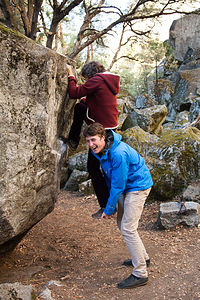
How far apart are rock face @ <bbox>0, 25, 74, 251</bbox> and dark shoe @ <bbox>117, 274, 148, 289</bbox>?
60.6 inches

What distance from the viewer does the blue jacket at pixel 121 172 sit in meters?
3.44

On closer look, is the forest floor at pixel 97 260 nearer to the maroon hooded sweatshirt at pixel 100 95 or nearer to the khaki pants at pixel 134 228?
the khaki pants at pixel 134 228

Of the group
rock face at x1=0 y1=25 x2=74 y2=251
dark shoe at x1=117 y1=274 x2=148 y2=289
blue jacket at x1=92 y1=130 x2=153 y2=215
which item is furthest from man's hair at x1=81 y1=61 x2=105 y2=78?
dark shoe at x1=117 y1=274 x2=148 y2=289

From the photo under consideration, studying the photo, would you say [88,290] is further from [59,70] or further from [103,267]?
[59,70]

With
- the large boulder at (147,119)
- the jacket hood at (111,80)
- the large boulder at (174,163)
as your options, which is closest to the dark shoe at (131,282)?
the jacket hood at (111,80)

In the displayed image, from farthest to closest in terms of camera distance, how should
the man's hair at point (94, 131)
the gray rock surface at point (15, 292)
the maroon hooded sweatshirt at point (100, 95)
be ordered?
1. the maroon hooded sweatshirt at point (100, 95)
2. the man's hair at point (94, 131)
3. the gray rock surface at point (15, 292)

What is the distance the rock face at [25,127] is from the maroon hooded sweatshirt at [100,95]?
0.33 meters

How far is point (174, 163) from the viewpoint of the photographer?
7.00 meters

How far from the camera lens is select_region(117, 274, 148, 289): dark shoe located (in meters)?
3.60

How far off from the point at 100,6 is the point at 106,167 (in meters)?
11.8

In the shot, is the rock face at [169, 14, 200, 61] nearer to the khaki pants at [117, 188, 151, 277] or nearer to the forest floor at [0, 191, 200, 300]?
the forest floor at [0, 191, 200, 300]

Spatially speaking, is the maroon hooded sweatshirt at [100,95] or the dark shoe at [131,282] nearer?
the dark shoe at [131,282]

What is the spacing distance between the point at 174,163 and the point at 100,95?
3.51 meters

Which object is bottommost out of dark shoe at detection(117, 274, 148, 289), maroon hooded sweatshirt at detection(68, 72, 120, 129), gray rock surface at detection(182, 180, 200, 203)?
dark shoe at detection(117, 274, 148, 289)
